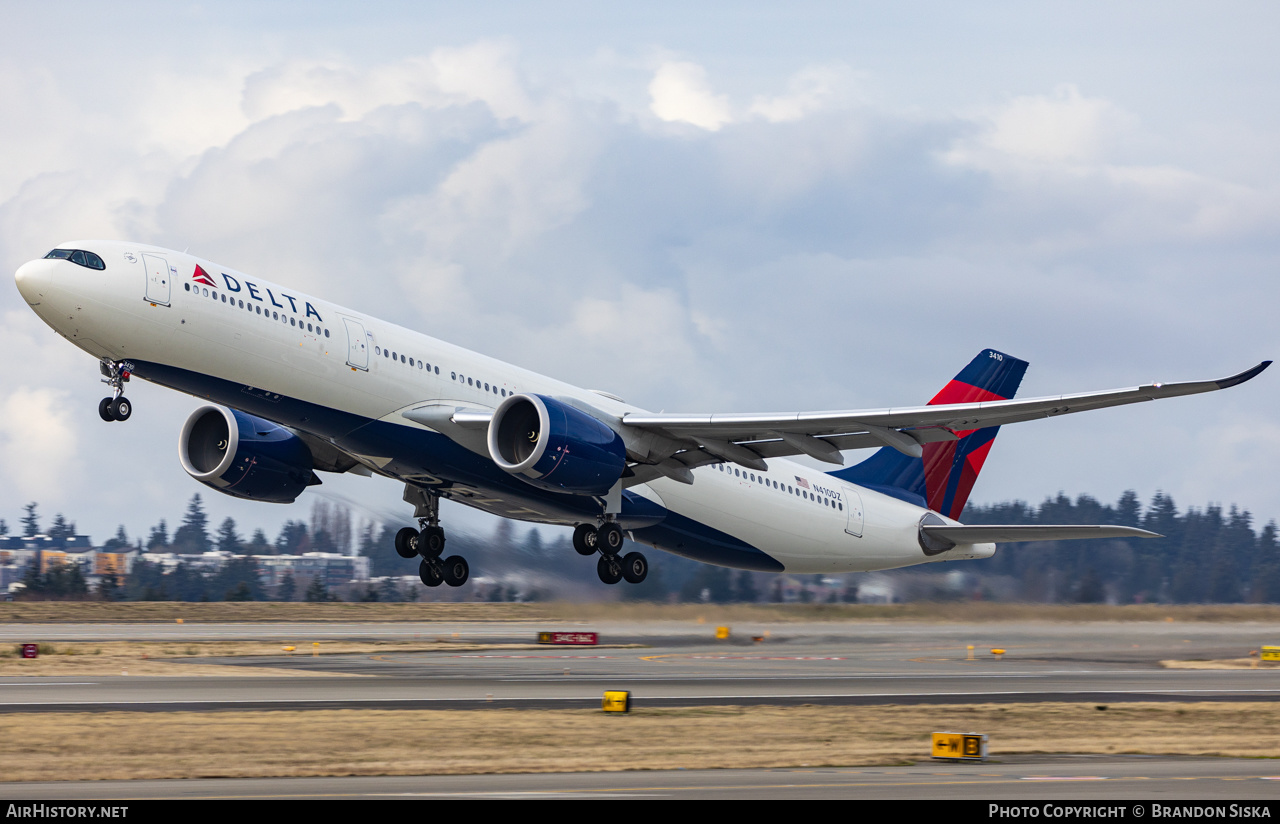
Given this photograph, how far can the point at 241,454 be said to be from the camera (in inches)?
1347

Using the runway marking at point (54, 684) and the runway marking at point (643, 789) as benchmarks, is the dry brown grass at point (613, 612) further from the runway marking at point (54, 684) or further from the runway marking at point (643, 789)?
the runway marking at point (643, 789)

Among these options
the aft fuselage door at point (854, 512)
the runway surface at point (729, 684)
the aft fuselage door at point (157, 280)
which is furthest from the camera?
the aft fuselage door at point (854, 512)

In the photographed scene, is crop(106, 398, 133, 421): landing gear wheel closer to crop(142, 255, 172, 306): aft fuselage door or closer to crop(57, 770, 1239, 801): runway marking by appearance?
crop(142, 255, 172, 306): aft fuselage door

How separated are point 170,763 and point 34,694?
1043cm

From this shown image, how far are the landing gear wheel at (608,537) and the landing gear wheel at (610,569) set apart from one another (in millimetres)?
590

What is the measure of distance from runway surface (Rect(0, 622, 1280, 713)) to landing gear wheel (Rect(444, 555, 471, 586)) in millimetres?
2165

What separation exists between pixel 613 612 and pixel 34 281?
21.2 meters

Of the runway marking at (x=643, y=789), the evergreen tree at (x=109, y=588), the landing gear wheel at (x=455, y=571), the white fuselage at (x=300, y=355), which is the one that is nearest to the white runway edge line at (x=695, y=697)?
the white fuselage at (x=300, y=355)

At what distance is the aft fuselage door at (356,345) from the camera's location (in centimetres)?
2900

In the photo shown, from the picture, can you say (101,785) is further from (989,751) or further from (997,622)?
(997,622)

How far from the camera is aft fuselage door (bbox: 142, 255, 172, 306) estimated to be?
2617 centimetres

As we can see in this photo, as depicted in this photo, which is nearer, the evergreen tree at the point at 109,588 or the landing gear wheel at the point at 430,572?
the landing gear wheel at the point at 430,572

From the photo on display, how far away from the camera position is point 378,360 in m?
29.6

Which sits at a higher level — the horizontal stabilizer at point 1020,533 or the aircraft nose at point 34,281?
the aircraft nose at point 34,281
